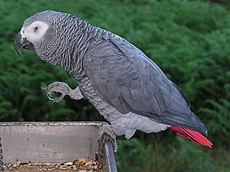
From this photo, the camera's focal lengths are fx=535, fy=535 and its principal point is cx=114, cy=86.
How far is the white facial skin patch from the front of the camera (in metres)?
1.63

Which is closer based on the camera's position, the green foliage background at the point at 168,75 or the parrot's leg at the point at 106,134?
the parrot's leg at the point at 106,134

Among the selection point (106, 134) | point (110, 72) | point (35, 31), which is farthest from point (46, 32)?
point (106, 134)

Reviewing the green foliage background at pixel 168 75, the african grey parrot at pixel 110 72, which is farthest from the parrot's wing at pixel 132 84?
the green foliage background at pixel 168 75

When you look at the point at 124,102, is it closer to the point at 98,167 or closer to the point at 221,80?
the point at 98,167

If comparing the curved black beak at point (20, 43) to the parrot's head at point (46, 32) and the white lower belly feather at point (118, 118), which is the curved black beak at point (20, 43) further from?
the white lower belly feather at point (118, 118)

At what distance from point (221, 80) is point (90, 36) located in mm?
1711

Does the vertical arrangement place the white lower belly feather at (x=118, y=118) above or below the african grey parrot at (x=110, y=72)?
below

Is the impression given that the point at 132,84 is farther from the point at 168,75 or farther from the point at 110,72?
the point at 168,75

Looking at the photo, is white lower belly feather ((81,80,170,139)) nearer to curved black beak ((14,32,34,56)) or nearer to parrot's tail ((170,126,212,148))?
parrot's tail ((170,126,212,148))

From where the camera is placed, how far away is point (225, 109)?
10.1 ft

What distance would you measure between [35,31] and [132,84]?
347mm

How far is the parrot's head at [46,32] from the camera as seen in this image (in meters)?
1.63

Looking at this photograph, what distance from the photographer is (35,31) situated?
5.40ft

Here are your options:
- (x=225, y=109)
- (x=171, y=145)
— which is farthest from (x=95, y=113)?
(x=225, y=109)
